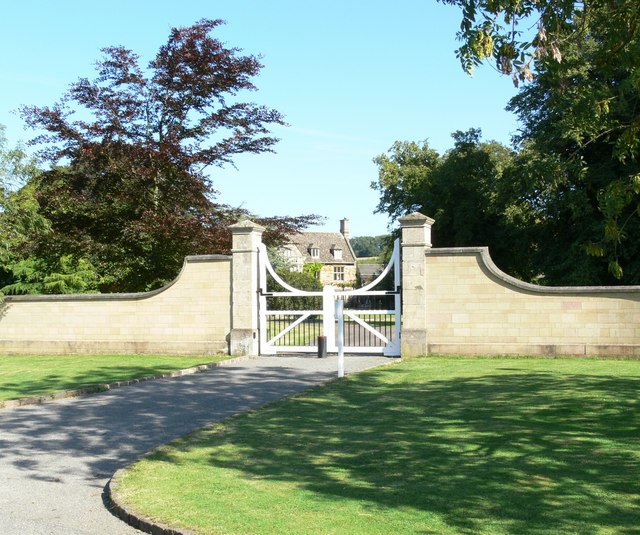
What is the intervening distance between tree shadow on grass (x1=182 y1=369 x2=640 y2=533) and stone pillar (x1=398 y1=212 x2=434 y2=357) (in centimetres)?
491

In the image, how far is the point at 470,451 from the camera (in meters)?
7.73

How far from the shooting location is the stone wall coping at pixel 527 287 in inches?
646

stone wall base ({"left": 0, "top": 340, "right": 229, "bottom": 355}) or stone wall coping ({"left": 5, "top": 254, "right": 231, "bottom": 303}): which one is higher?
stone wall coping ({"left": 5, "top": 254, "right": 231, "bottom": 303})

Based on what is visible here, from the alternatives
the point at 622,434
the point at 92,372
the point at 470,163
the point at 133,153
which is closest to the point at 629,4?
the point at 622,434

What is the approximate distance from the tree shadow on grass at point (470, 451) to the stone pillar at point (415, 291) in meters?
4.91

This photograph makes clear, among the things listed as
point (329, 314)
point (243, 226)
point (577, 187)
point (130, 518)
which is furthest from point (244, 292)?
point (577, 187)

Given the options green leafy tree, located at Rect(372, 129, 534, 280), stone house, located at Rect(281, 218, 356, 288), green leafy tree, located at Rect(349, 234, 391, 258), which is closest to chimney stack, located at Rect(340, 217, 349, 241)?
stone house, located at Rect(281, 218, 356, 288)

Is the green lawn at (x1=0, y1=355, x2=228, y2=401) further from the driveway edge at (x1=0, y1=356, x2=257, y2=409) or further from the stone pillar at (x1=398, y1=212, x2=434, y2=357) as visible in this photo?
the stone pillar at (x1=398, y1=212, x2=434, y2=357)

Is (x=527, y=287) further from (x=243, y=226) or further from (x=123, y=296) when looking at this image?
(x=123, y=296)

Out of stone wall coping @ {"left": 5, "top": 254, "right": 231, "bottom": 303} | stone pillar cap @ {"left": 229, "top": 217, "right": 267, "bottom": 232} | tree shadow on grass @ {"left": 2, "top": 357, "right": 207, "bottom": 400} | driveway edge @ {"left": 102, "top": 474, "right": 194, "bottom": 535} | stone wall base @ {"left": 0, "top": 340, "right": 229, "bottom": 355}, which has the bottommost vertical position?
driveway edge @ {"left": 102, "top": 474, "right": 194, "bottom": 535}

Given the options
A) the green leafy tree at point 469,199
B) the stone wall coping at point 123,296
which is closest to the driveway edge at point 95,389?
the stone wall coping at point 123,296

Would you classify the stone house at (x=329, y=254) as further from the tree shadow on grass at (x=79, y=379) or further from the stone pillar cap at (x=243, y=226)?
the tree shadow on grass at (x=79, y=379)

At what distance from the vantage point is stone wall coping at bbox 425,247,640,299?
16406 mm

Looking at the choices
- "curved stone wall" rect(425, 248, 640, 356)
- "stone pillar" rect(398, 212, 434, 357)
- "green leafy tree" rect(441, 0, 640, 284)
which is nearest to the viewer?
"green leafy tree" rect(441, 0, 640, 284)
